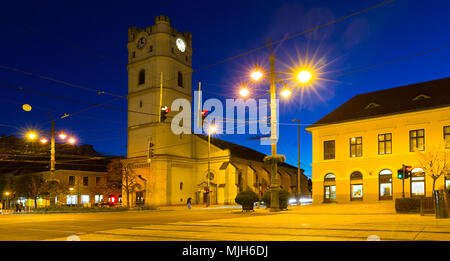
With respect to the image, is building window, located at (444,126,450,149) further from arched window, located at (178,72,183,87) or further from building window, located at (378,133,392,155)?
arched window, located at (178,72,183,87)

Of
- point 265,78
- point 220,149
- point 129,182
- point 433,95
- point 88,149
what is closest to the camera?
point 265,78

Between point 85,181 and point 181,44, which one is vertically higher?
point 181,44

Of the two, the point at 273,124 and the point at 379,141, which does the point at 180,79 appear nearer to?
the point at 379,141

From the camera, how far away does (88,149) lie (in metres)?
95.2

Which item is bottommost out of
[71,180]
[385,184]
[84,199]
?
[84,199]

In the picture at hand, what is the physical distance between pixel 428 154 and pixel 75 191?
183ft

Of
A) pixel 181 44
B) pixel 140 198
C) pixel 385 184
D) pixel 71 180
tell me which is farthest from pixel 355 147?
pixel 71 180

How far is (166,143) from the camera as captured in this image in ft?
193

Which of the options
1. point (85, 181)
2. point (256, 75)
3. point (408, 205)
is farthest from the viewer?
point (85, 181)

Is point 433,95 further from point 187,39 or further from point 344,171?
point 187,39

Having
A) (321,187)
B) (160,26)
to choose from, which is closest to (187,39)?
(160,26)

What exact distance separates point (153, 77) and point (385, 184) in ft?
121

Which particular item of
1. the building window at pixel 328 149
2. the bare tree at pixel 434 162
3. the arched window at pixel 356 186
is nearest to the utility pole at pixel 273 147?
the bare tree at pixel 434 162

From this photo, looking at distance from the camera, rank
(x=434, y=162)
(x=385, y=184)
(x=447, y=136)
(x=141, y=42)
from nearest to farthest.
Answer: (x=434, y=162) → (x=447, y=136) → (x=385, y=184) → (x=141, y=42)
